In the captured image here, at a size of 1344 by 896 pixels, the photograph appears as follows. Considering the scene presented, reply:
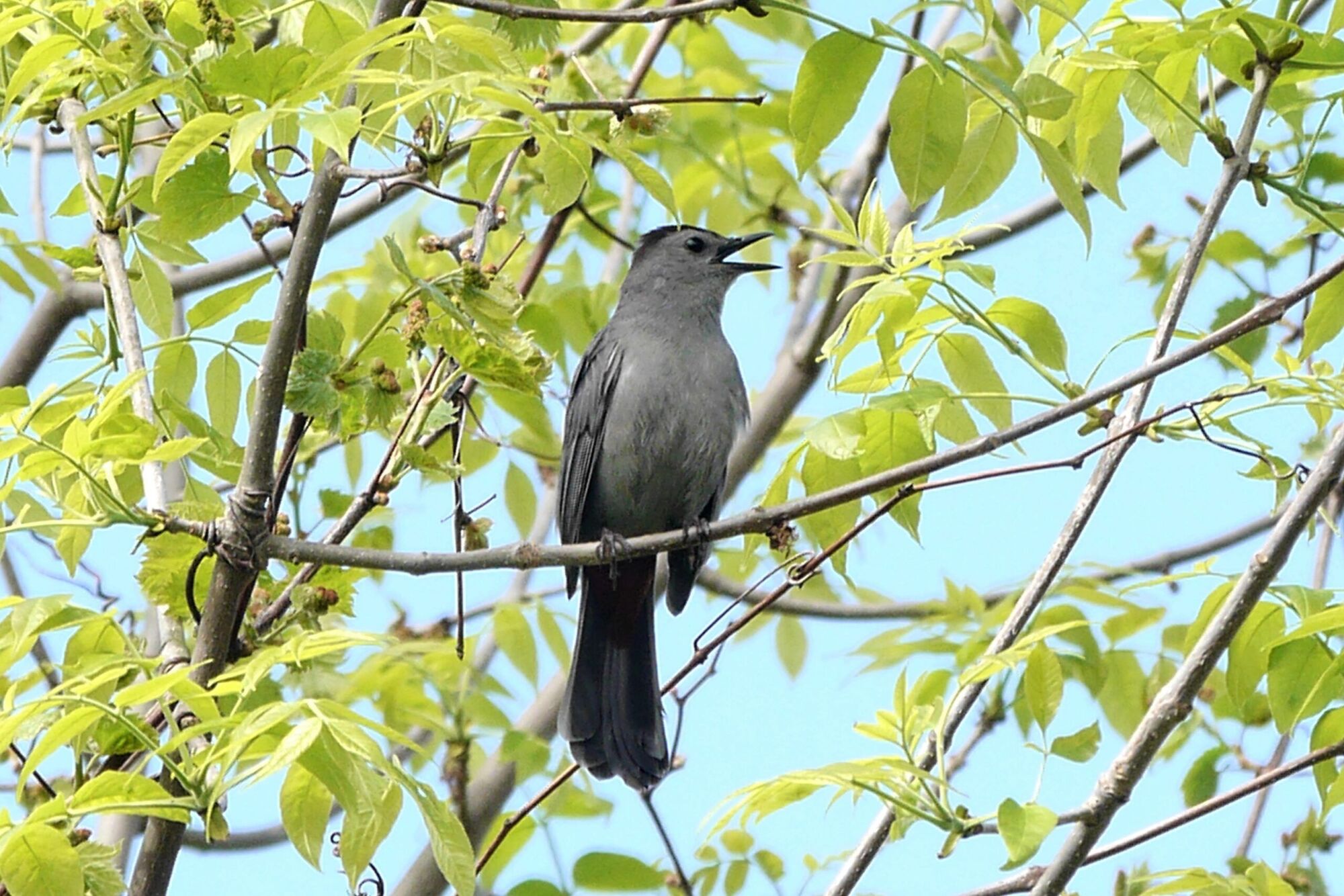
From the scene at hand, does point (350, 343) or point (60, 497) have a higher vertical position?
point (350, 343)

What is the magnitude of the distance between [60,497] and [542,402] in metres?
1.77

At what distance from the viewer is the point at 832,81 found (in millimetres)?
2789

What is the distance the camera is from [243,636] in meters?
3.14

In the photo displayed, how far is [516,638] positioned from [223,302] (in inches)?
70.7

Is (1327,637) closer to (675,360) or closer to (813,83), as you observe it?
(813,83)

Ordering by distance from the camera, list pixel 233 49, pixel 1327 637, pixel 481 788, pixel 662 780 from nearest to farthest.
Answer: pixel 233 49
pixel 1327 637
pixel 662 780
pixel 481 788

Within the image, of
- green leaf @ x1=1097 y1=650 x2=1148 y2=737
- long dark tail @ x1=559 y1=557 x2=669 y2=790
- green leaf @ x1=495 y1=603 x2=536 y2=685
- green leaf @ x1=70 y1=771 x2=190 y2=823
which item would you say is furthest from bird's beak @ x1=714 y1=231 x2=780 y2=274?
green leaf @ x1=70 y1=771 x2=190 y2=823

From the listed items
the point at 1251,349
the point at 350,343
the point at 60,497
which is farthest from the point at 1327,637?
the point at 350,343

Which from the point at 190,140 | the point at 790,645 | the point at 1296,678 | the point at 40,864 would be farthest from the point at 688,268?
the point at 40,864

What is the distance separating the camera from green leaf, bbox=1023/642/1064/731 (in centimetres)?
307

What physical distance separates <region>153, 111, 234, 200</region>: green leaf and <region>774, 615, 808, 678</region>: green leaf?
372 cm

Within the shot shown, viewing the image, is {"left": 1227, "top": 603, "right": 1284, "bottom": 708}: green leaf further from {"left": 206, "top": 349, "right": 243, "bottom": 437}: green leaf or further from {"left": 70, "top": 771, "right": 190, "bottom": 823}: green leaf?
{"left": 206, "top": 349, "right": 243, "bottom": 437}: green leaf

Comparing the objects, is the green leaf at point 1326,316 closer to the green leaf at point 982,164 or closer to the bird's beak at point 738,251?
the green leaf at point 982,164

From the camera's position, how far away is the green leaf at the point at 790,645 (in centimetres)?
577
